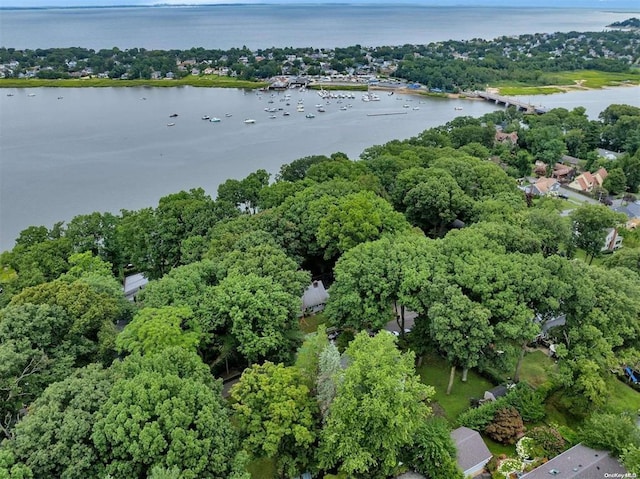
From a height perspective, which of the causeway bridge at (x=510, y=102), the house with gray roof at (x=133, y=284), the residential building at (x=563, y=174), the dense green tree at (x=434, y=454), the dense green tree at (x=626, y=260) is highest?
the causeway bridge at (x=510, y=102)

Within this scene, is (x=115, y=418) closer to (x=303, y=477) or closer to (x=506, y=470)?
(x=303, y=477)

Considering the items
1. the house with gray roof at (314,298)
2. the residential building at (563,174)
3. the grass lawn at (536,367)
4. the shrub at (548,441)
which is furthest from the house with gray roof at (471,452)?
the residential building at (563,174)

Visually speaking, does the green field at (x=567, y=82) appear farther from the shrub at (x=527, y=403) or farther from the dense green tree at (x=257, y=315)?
the dense green tree at (x=257, y=315)

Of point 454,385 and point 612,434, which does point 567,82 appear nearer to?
point 454,385

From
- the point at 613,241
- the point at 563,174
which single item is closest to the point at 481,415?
the point at 613,241

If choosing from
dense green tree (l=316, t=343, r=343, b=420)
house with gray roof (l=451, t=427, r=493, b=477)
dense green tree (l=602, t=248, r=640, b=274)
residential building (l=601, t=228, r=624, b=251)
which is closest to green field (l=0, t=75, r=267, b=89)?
residential building (l=601, t=228, r=624, b=251)
